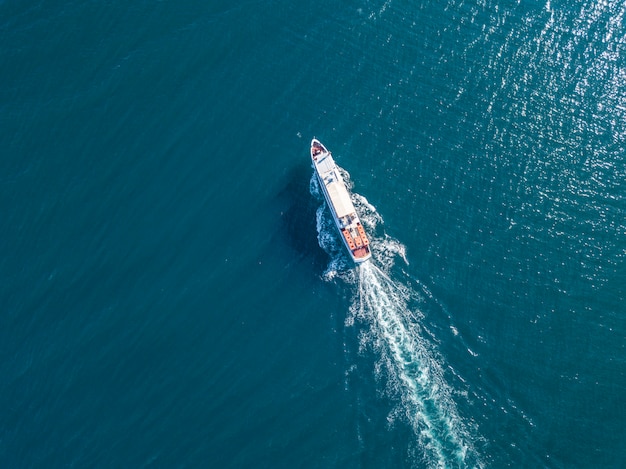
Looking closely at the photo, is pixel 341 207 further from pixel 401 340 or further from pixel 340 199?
pixel 401 340

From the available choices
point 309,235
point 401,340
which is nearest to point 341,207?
point 309,235

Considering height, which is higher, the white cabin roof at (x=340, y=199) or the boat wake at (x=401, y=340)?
the white cabin roof at (x=340, y=199)

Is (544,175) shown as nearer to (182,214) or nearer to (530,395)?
(530,395)

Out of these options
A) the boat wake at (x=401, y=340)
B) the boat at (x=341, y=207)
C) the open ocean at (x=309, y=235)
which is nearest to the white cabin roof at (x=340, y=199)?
the boat at (x=341, y=207)

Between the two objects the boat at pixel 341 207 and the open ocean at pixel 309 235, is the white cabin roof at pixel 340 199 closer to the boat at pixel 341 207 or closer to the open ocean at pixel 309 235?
the boat at pixel 341 207

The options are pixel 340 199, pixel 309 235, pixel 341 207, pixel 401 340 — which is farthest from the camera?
pixel 309 235

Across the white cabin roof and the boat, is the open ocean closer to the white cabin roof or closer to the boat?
the boat

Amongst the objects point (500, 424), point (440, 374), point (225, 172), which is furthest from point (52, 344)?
point (500, 424)
